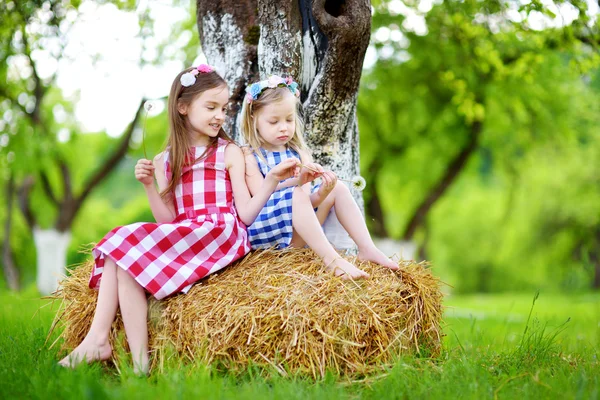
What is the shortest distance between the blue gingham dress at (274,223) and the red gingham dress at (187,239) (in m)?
0.10

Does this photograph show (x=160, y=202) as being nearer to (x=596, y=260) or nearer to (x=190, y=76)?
(x=190, y=76)

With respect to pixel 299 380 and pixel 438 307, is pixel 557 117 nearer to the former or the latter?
pixel 438 307

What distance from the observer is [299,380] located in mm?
2668

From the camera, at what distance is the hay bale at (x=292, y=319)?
279 centimetres

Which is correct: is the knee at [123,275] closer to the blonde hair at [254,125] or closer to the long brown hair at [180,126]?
the long brown hair at [180,126]

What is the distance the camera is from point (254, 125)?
12.0ft

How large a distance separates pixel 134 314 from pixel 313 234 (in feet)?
3.41

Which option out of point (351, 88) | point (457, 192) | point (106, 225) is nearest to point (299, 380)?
point (351, 88)

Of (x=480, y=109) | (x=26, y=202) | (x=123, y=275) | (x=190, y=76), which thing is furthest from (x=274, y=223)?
(x=26, y=202)

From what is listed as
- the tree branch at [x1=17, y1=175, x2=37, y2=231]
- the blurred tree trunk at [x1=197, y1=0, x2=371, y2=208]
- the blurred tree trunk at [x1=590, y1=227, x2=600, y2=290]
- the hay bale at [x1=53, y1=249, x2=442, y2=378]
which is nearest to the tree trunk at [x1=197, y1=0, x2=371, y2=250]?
the blurred tree trunk at [x1=197, y1=0, x2=371, y2=208]

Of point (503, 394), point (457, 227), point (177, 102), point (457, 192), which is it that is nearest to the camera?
point (503, 394)

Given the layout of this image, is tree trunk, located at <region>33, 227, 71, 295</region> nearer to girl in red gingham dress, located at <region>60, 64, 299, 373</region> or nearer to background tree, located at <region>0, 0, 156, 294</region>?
background tree, located at <region>0, 0, 156, 294</region>

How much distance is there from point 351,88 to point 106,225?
81.6 ft

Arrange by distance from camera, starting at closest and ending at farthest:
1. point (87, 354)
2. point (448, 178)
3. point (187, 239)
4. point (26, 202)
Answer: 1. point (87, 354)
2. point (187, 239)
3. point (448, 178)
4. point (26, 202)
